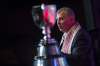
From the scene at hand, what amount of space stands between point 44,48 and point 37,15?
120 mm

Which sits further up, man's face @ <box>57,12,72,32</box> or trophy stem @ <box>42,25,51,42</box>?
man's face @ <box>57,12,72,32</box>

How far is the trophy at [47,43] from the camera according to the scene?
0.83m

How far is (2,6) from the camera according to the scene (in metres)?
1.01

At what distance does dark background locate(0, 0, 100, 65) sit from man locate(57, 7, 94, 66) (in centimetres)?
3

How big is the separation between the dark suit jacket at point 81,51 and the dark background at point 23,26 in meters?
0.03

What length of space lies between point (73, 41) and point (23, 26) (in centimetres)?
22

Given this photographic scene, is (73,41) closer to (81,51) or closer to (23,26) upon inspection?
(81,51)

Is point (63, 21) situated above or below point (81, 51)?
above

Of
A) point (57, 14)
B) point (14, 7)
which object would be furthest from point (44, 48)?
point (14, 7)

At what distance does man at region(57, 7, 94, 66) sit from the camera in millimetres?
843

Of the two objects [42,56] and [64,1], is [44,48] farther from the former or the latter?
[64,1]

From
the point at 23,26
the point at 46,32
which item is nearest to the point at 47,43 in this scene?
the point at 46,32

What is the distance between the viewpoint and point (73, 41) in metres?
0.87

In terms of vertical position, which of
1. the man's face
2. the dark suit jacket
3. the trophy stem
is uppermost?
the man's face
